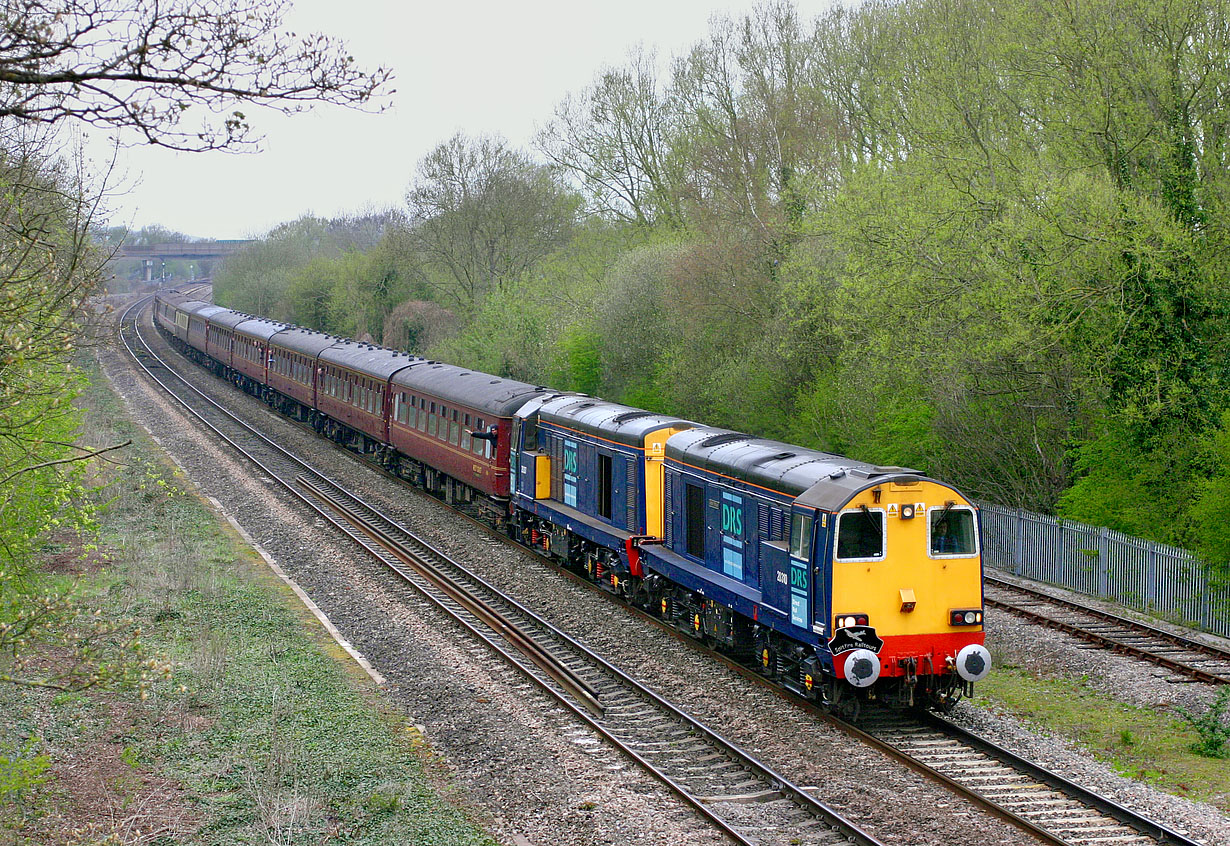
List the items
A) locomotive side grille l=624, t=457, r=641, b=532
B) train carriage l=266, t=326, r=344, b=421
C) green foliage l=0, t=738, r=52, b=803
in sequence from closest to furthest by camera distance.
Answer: green foliage l=0, t=738, r=52, b=803 < locomotive side grille l=624, t=457, r=641, b=532 < train carriage l=266, t=326, r=344, b=421

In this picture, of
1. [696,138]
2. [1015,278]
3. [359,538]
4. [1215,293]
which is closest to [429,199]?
[696,138]

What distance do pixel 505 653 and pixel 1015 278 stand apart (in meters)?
13.1

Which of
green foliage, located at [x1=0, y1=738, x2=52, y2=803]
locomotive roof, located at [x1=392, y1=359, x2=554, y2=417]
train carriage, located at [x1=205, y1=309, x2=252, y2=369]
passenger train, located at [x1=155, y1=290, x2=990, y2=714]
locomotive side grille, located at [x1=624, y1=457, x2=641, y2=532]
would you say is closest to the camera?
green foliage, located at [x1=0, y1=738, x2=52, y2=803]

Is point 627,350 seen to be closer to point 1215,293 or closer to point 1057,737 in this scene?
point 1215,293

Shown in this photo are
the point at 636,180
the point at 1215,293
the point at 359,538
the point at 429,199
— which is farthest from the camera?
the point at 429,199

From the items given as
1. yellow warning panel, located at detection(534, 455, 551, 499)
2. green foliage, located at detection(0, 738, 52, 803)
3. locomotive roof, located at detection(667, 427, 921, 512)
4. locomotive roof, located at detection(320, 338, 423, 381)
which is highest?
locomotive roof, located at detection(320, 338, 423, 381)

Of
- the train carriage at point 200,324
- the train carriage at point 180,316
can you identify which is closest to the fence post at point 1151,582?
the train carriage at point 200,324

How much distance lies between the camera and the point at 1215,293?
1970cm

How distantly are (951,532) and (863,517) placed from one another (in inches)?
48.1

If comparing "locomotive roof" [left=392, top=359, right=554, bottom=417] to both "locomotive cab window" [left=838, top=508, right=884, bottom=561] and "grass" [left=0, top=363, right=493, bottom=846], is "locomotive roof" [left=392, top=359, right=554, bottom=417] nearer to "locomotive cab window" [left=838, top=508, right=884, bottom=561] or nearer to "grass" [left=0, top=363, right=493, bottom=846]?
"grass" [left=0, top=363, right=493, bottom=846]

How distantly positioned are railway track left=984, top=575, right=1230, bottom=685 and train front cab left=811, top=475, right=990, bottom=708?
163 inches

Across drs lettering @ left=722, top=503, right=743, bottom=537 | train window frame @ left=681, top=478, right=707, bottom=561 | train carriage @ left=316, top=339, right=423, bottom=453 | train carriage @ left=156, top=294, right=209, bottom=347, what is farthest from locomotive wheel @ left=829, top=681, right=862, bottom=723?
train carriage @ left=156, top=294, right=209, bottom=347

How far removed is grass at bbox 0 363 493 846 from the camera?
32.6 ft

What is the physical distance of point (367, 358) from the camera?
118 ft
